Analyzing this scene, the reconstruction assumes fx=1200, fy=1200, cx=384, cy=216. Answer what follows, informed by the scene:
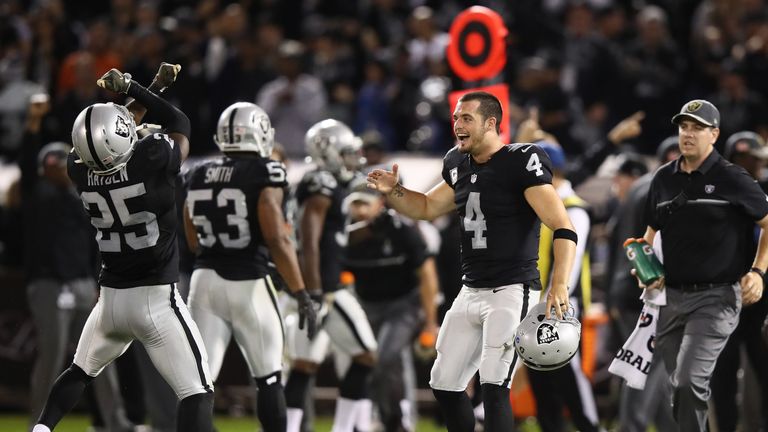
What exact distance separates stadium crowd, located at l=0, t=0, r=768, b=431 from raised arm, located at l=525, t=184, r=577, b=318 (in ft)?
12.5

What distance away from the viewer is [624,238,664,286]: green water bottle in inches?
285

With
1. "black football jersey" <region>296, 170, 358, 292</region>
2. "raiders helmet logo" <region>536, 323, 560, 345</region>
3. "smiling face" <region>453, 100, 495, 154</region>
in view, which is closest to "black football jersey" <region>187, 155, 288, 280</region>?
"black football jersey" <region>296, 170, 358, 292</region>

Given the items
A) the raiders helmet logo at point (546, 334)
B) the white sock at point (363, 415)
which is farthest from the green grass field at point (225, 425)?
the raiders helmet logo at point (546, 334)

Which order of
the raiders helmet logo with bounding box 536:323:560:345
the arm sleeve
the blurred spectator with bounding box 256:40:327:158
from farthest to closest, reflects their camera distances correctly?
the blurred spectator with bounding box 256:40:327:158, the arm sleeve, the raiders helmet logo with bounding box 536:323:560:345

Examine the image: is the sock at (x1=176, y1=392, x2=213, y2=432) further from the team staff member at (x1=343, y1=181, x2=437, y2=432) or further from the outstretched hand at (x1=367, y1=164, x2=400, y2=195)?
the team staff member at (x1=343, y1=181, x2=437, y2=432)

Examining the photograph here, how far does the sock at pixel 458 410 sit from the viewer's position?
6727mm

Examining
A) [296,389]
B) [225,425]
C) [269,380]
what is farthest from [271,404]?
[225,425]

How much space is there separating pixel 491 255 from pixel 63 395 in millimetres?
2497

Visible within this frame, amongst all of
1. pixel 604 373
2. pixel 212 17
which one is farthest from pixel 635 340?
pixel 212 17

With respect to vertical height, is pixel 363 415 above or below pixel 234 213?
below

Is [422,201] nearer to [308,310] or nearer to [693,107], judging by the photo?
[308,310]

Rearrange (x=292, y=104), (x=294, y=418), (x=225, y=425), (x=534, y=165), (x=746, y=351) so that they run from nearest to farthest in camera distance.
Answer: (x=534, y=165)
(x=294, y=418)
(x=746, y=351)
(x=225, y=425)
(x=292, y=104)

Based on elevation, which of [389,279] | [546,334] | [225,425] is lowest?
[225,425]

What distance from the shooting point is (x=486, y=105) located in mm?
6770
